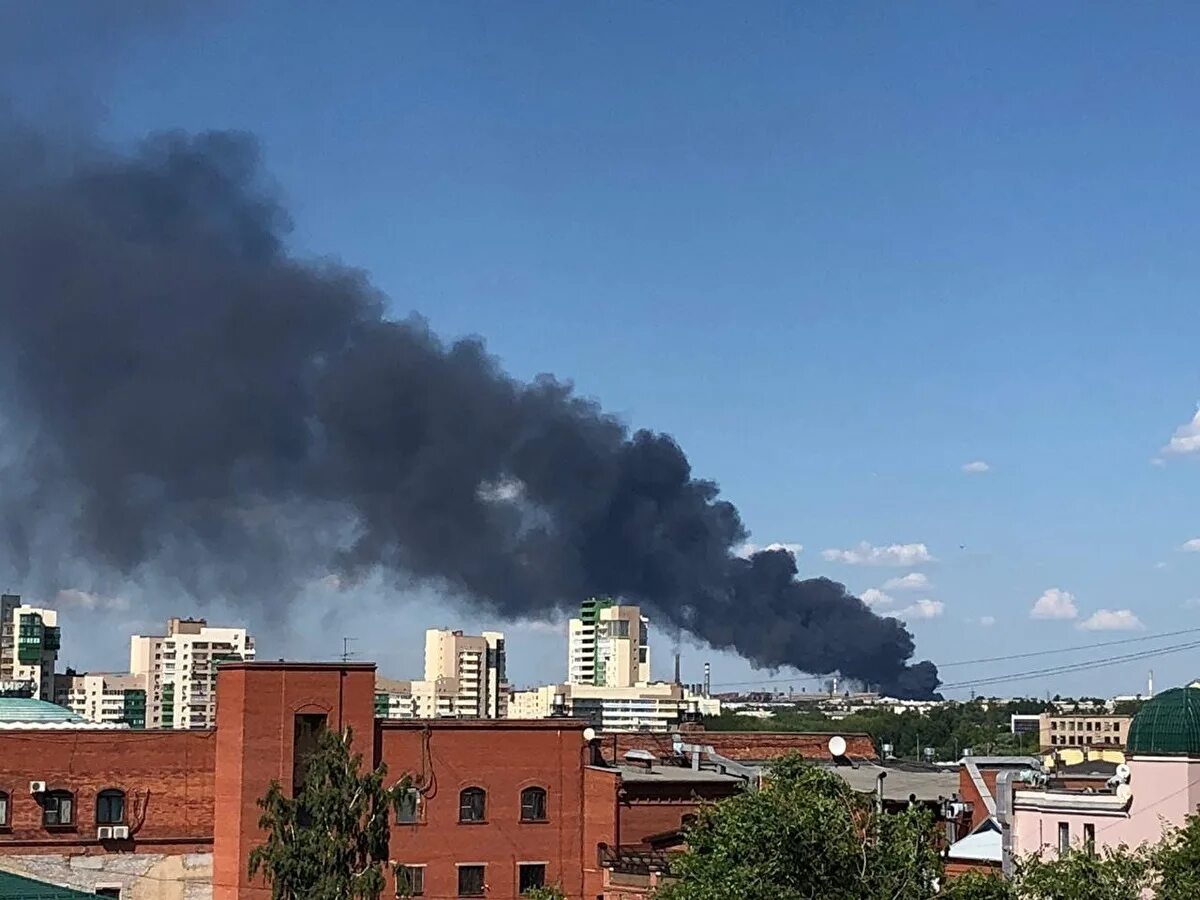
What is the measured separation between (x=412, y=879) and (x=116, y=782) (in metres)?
10.3

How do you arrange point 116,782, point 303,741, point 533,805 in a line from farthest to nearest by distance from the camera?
1. point 533,805
2. point 116,782
3. point 303,741

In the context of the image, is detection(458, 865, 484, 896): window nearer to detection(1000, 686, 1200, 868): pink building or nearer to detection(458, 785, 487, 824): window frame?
detection(458, 785, 487, 824): window frame

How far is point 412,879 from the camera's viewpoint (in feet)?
189

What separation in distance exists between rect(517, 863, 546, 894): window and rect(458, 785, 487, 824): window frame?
2.10m

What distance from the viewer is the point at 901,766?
71625 millimetres

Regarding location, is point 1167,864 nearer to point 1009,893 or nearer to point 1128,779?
point 1009,893

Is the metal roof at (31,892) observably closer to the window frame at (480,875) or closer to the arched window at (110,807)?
the arched window at (110,807)

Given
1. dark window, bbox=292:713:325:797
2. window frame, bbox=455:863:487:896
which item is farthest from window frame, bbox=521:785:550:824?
dark window, bbox=292:713:325:797

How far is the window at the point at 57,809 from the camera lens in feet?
188

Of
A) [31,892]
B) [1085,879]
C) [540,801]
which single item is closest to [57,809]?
[540,801]

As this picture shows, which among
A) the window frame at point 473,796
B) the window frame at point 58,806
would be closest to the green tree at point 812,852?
the window frame at point 473,796

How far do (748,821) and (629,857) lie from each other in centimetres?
3029

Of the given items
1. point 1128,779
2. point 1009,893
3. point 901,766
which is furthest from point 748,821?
point 901,766

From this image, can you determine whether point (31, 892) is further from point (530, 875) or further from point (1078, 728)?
point (1078, 728)
